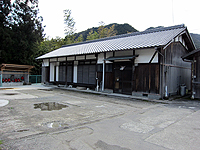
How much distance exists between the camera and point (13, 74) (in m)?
18.4

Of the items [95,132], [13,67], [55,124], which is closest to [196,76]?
[95,132]

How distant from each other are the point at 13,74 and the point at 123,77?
13.6m

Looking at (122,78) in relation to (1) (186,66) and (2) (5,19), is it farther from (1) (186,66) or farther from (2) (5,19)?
(2) (5,19)

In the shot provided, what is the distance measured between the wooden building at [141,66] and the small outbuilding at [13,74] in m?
6.81

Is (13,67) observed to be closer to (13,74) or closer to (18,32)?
(13,74)

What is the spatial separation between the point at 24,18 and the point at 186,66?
19.9 m

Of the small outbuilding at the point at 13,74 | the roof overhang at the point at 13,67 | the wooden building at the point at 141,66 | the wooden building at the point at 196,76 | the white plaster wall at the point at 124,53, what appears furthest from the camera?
the small outbuilding at the point at 13,74

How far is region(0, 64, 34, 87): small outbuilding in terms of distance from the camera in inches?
677

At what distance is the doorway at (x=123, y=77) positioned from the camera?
11.1m

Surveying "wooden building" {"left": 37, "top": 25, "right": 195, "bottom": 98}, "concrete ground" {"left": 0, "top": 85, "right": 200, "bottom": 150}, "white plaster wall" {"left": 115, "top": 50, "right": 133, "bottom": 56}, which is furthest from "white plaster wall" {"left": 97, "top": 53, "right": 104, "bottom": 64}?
"concrete ground" {"left": 0, "top": 85, "right": 200, "bottom": 150}

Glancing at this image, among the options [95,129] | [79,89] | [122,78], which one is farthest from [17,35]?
[95,129]

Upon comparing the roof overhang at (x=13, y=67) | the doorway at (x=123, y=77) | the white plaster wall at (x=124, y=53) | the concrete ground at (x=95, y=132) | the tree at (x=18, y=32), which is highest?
the tree at (x=18, y=32)

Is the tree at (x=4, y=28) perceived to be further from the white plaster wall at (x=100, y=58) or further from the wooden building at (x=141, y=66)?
the white plaster wall at (x=100, y=58)

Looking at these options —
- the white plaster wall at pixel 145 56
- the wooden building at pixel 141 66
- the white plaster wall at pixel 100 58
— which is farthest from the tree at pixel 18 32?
the white plaster wall at pixel 145 56
